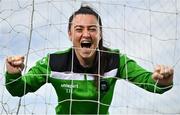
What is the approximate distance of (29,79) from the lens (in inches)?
164

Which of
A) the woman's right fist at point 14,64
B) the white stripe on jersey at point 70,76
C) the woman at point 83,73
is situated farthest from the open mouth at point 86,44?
the woman's right fist at point 14,64

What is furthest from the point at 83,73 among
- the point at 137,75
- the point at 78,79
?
the point at 137,75

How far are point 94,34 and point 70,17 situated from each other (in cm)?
18

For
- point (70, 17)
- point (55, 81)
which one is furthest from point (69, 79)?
point (70, 17)

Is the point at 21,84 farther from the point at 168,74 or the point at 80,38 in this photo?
the point at 168,74

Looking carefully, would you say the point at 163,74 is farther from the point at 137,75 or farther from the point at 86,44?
the point at 86,44

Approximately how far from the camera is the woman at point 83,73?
4.11 metres

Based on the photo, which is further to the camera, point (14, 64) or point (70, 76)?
point (70, 76)

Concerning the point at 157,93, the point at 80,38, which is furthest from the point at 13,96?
the point at 157,93

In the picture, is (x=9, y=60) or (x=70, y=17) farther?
(x=70, y=17)

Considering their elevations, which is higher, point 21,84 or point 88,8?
point 88,8

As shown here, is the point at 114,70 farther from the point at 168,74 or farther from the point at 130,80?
the point at 168,74

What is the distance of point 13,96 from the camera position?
13.6 ft

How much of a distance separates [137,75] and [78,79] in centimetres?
29
